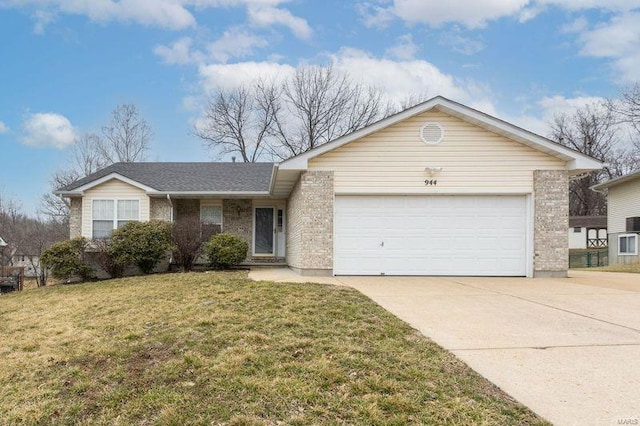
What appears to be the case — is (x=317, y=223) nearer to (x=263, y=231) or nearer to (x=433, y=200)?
(x=433, y=200)

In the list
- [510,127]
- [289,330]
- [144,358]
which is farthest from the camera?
[510,127]

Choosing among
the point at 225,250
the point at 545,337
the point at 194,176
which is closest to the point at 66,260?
the point at 225,250

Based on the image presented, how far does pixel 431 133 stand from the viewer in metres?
11.0

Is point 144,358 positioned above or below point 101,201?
below

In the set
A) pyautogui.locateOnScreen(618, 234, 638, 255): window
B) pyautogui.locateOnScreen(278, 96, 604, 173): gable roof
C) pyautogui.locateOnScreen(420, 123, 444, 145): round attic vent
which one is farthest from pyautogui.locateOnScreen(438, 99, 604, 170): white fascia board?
pyautogui.locateOnScreen(618, 234, 638, 255): window

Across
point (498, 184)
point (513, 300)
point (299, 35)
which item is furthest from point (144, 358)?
point (299, 35)

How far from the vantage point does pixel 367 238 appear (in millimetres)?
11047

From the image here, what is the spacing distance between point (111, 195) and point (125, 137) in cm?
1789

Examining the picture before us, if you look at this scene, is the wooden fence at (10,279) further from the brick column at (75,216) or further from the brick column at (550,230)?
the brick column at (550,230)

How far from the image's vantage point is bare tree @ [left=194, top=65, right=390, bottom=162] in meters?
29.3

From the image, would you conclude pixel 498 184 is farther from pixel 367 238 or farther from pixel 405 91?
pixel 405 91

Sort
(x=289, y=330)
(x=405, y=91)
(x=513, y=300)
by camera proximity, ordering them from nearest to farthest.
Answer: (x=289, y=330) < (x=513, y=300) < (x=405, y=91)

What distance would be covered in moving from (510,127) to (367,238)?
178 inches

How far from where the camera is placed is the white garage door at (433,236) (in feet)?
36.1
